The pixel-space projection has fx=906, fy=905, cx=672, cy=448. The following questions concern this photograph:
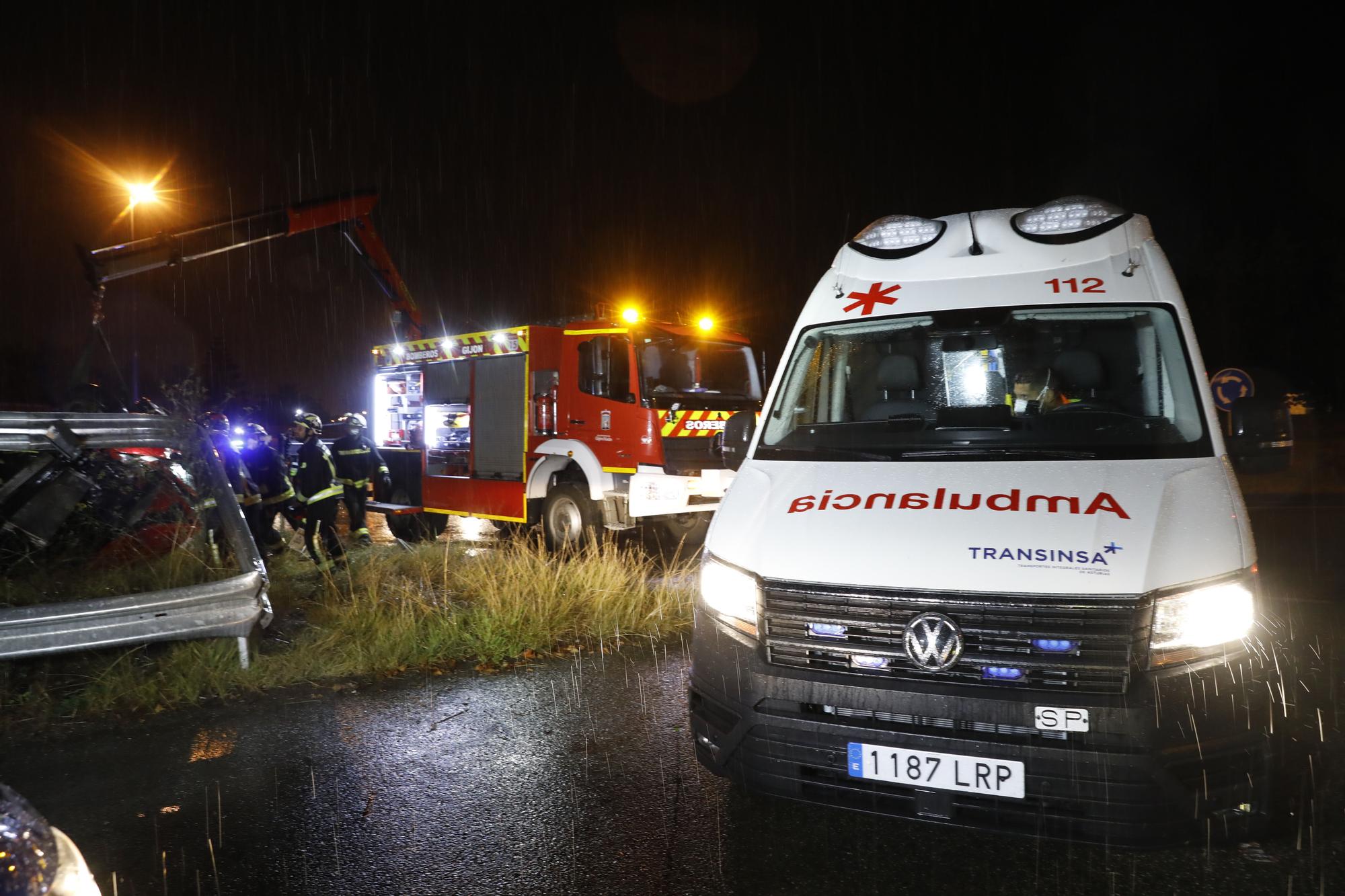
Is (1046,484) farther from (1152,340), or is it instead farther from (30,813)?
(30,813)

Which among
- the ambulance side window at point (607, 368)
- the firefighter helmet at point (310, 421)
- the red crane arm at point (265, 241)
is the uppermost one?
the red crane arm at point (265, 241)

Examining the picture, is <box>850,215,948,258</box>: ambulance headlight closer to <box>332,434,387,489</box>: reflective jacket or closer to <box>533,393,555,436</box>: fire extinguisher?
<box>332,434,387,489</box>: reflective jacket

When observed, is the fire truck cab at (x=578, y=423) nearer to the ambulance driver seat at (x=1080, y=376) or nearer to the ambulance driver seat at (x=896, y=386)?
the ambulance driver seat at (x=896, y=386)

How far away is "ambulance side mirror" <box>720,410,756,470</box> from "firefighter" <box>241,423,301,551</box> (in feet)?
19.5

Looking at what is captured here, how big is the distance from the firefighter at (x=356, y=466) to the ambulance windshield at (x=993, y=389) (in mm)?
5786

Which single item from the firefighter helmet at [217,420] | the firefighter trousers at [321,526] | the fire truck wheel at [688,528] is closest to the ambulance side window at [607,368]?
the fire truck wheel at [688,528]

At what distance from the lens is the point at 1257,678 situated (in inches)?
104

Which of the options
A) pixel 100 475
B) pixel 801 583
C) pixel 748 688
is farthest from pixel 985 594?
pixel 100 475

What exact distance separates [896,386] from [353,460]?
619cm

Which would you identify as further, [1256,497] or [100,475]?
[1256,497]

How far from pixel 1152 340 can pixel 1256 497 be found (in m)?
13.6

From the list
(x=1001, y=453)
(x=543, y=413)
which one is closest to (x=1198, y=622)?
(x=1001, y=453)

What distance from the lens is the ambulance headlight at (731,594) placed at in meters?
3.02

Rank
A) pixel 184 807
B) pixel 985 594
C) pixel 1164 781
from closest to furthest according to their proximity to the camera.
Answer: pixel 1164 781, pixel 985 594, pixel 184 807
